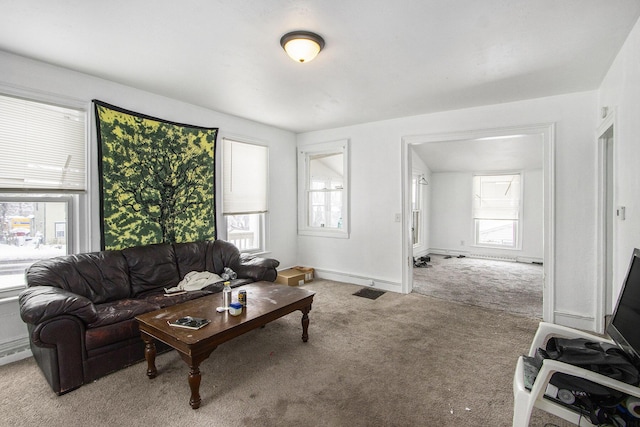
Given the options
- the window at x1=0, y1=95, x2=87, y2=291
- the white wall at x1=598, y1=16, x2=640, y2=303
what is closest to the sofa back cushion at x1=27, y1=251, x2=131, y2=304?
the window at x1=0, y1=95, x2=87, y2=291

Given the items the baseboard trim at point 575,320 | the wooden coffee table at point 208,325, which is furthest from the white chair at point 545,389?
the baseboard trim at point 575,320

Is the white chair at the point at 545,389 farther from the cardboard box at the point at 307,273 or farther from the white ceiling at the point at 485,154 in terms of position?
the white ceiling at the point at 485,154

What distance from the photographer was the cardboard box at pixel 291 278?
4664 millimetres

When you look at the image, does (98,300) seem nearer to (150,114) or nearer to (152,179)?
(152,179)

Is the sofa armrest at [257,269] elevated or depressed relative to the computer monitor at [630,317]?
depressed

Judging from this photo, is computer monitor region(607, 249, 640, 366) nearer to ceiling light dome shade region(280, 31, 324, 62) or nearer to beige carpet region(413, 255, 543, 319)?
ceiling light dome shade region(280, 31, 324, 62)

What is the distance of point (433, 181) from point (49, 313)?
785 centimetres

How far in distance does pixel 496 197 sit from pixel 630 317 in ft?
21.5

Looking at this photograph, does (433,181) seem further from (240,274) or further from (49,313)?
(49,313)

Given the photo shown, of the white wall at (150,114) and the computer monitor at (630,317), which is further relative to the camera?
the white wall at (150,114)

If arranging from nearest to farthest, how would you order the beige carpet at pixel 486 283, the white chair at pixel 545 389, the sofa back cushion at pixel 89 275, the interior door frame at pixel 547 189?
1. the white chair at pixel 545 389
2. the sofa back cushion at pixel 89 275
3. the interior door frame at pixel 547 189
4. the beige carpet at pixel 486 283

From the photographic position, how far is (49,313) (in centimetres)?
205

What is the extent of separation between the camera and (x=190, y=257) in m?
3.65

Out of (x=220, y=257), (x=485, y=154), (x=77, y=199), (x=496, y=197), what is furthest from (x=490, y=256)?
(x=77, y=199)
